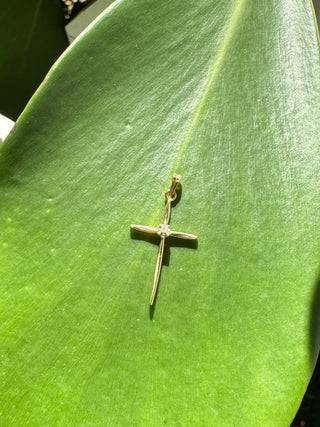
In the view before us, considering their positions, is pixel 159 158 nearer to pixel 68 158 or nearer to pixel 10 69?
pixel 68 158

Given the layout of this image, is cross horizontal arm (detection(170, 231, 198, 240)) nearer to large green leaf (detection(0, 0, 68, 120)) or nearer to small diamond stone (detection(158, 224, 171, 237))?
small diamond stone (detection(158, 224, 171, 237))

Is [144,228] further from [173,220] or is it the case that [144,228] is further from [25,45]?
[25,45]

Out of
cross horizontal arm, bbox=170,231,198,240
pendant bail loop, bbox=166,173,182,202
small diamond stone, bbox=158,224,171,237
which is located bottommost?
cross horizontal arm, bbox=170,231,198,240

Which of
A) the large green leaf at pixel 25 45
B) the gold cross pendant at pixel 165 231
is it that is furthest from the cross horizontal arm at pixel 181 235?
the large green leaf at pixel 25 45

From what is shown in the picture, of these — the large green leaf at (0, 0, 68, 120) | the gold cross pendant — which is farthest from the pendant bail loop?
the large green leaf at (0, 0, 68, 120)

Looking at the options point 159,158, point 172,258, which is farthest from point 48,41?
point 172,258

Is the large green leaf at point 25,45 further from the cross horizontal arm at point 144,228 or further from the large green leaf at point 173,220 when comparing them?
the cross horizontal arm at point 144,228
